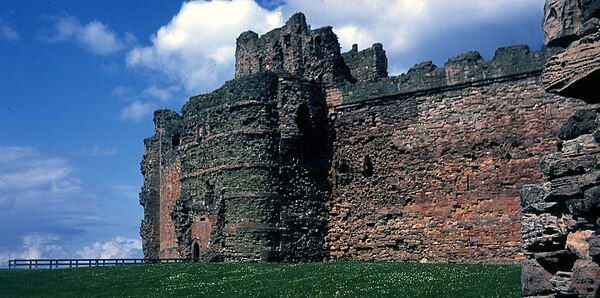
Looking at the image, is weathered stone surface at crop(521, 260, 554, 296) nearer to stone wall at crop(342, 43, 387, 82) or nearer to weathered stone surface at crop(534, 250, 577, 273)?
weathered stone surface at crop(534, 250, 577, 273)

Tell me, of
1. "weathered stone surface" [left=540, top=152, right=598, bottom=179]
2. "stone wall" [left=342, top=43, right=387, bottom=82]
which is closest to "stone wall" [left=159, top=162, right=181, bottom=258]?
"stone wall" [left=342, top=43, right=387, bottom=82]

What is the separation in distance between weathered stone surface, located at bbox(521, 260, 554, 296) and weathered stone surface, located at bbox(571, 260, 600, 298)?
652 millimetres

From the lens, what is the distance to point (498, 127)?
2608cm

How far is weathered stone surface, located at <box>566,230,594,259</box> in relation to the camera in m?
7.72

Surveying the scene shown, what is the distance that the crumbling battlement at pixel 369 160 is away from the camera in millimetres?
25766

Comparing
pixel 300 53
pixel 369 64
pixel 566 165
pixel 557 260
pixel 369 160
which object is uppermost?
pixel 300 53

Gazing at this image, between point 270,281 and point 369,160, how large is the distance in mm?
9581

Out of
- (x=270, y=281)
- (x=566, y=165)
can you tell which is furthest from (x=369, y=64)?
(x=566, y=165)

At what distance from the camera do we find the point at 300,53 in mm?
33062

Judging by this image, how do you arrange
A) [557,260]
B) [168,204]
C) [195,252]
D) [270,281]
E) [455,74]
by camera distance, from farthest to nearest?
[168,204] < [195,252] < [455,74] < [270,281] < [557,260]

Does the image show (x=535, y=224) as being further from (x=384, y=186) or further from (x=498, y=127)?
(x=384, y=186)

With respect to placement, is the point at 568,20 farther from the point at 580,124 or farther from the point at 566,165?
the point at 566,165

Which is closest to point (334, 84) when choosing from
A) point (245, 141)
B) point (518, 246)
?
point (245, 141)

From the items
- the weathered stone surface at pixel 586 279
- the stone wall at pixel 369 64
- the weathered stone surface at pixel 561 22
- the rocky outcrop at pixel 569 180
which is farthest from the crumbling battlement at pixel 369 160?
the weathered stone surface at pixel 586 279
